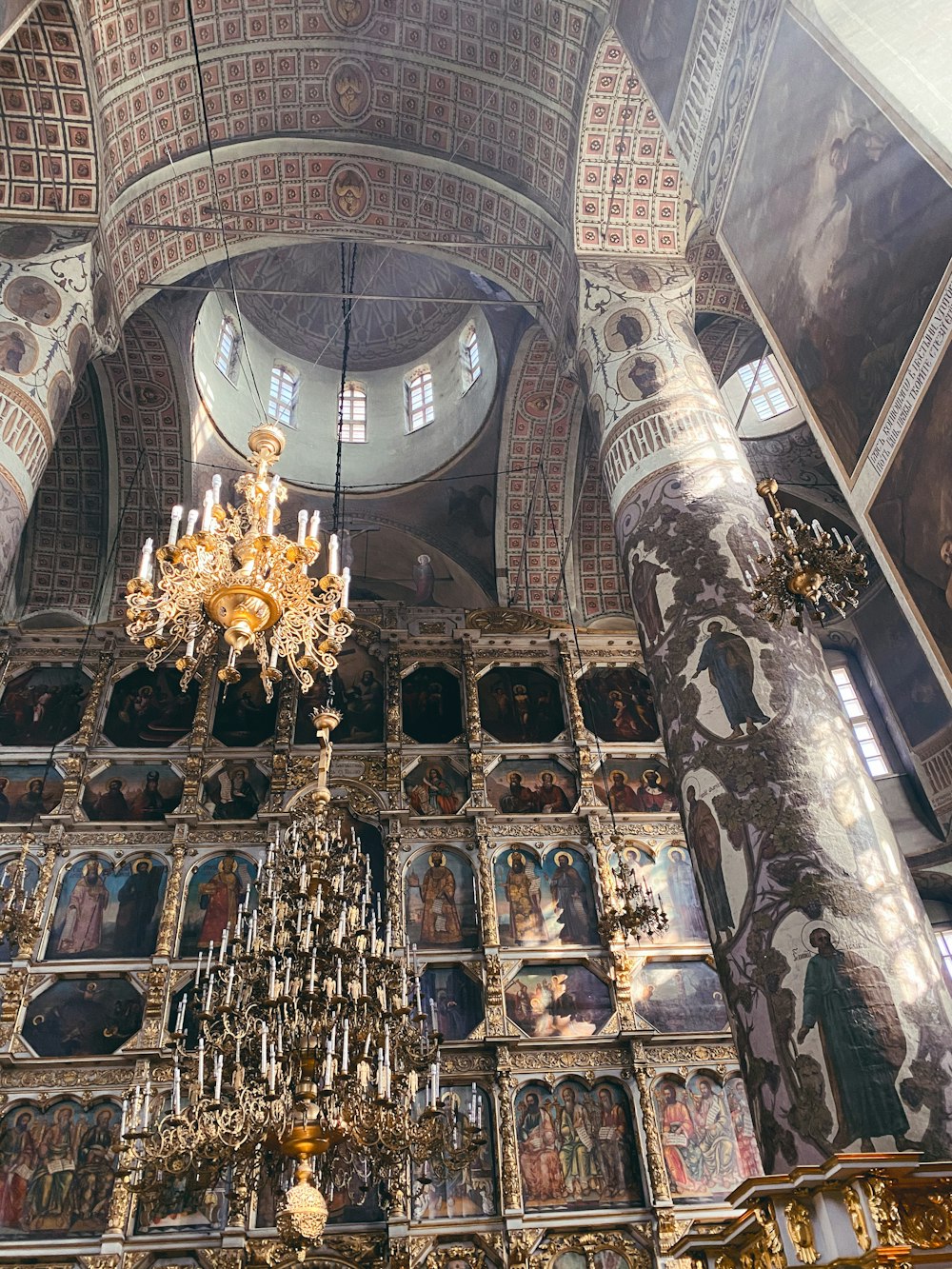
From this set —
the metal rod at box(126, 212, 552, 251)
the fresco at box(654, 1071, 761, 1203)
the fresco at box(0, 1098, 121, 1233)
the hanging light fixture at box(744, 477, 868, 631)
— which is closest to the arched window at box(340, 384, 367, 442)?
the metal rod at box(126, 212, 552, 251)

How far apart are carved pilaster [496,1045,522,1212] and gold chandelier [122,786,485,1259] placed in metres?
1.17

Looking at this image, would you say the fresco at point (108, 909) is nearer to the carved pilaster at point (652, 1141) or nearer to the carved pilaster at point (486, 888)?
the carved pilaster at point (486, 888)

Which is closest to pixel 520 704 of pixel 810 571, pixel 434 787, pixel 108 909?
pixel 434 787

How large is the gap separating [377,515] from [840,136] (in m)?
13.2

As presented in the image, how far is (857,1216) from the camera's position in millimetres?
3803

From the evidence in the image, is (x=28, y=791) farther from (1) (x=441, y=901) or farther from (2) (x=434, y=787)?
(1) (x=441, y=901)

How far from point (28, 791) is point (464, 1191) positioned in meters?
7.36

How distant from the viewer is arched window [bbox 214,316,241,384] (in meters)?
17.0

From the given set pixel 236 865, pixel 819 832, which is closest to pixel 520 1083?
pixel 236 865

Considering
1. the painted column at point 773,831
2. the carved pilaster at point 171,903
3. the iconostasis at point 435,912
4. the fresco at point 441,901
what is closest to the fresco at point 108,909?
the iconostasis at point 435,912

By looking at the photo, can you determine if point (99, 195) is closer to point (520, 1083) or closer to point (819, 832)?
point (819, 832)

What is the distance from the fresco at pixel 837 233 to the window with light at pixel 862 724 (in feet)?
34.8

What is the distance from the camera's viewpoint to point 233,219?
12.0 m

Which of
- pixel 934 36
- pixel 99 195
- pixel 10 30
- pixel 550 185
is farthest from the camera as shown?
pixel 550 185
